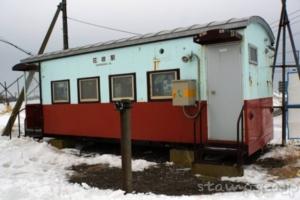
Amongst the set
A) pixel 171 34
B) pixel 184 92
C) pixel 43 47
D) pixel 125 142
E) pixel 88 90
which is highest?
pixel 43 47

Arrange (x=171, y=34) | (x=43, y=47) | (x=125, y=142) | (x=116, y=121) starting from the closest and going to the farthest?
1. (x=125, y=142)
2. (x=171, y=34)
3. (x=116, y=121)
4. (x=43, y=47)

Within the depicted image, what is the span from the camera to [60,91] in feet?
35.3

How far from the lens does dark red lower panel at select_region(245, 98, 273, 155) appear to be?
23.2 ft

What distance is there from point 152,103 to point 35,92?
501 centimetres

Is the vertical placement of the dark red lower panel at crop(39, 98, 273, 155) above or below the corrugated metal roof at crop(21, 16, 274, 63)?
below

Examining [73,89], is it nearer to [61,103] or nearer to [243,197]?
[61,103]

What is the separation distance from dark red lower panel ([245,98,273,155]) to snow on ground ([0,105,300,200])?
49cm

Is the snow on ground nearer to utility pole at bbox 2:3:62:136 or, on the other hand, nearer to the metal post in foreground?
the metal post in foreground

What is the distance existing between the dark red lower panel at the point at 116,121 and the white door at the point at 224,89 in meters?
0.24

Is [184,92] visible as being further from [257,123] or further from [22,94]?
[22,94]

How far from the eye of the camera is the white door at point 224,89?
23.5ft

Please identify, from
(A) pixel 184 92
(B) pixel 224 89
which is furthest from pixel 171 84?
(B) pixel 224 89

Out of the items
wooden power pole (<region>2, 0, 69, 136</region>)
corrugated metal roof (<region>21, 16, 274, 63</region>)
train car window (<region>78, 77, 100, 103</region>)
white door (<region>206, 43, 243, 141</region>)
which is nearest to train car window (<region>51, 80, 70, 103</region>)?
train car window (<region>78, 77, 100, 103</region>)

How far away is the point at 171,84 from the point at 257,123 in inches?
82.4
